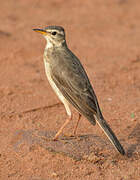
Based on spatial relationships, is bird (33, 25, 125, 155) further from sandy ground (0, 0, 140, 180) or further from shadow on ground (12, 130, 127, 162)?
sandy ground (0, 0, 140, 180)

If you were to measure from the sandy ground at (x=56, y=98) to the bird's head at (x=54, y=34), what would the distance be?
5.62 ft

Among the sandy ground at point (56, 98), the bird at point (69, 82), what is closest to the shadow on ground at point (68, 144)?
the sandy ground at point (56, 98)

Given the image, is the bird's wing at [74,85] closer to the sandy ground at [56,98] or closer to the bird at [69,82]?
the bird at [69,82]

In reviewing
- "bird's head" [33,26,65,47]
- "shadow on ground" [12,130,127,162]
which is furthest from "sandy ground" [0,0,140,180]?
"bird's head" [33,26,65,47]

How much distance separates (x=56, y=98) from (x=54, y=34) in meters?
2.13

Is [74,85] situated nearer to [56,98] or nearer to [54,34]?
[54,34]

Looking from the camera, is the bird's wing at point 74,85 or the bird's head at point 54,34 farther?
the bird's head at point 54,34

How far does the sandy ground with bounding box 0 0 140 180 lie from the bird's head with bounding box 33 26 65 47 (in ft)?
5.62

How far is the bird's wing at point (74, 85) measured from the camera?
6.78 meters

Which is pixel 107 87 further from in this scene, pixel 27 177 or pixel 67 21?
pixel 67 21

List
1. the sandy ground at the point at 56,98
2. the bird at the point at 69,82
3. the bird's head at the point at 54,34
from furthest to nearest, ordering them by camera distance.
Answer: the bird's head at the point at 54,34
the bird at the point at 69,82
the sandy ground at the point at 56,98

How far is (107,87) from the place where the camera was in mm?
9695

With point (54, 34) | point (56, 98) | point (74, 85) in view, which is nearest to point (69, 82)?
point (74, 85)

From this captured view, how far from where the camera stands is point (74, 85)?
22.8 ft
